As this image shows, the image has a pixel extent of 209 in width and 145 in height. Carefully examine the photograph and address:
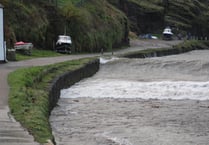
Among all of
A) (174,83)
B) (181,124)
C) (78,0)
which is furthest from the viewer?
(78,0)

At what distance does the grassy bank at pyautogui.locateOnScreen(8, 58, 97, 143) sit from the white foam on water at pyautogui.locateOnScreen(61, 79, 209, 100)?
145 centimetres

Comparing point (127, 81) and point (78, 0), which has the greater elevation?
point (78, 0)

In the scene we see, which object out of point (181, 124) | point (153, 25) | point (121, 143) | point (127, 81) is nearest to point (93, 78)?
point (127, 81)

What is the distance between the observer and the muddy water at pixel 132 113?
50.7 feet

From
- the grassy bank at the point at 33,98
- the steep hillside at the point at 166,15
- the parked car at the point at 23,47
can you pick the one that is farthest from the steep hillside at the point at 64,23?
the steep hillside at the point at 166,15

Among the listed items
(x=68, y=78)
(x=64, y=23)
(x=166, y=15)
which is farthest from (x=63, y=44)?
(x=166, y=15)

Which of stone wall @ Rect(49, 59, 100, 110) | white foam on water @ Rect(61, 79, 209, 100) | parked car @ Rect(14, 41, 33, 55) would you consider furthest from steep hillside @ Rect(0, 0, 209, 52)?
white foam on water @ Rect(61, 79, 209, 100)

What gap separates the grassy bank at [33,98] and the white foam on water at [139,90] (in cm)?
145

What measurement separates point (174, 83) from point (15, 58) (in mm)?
9916

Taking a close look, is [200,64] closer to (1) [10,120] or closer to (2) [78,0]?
(2) [78,0]

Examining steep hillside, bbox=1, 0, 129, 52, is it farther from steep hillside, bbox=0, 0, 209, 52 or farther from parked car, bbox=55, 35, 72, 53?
parked car, bbox=55, 35, 72, 53

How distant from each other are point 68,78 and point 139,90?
3.68m

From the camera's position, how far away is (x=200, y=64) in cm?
4034

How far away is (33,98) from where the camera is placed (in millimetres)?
17688
